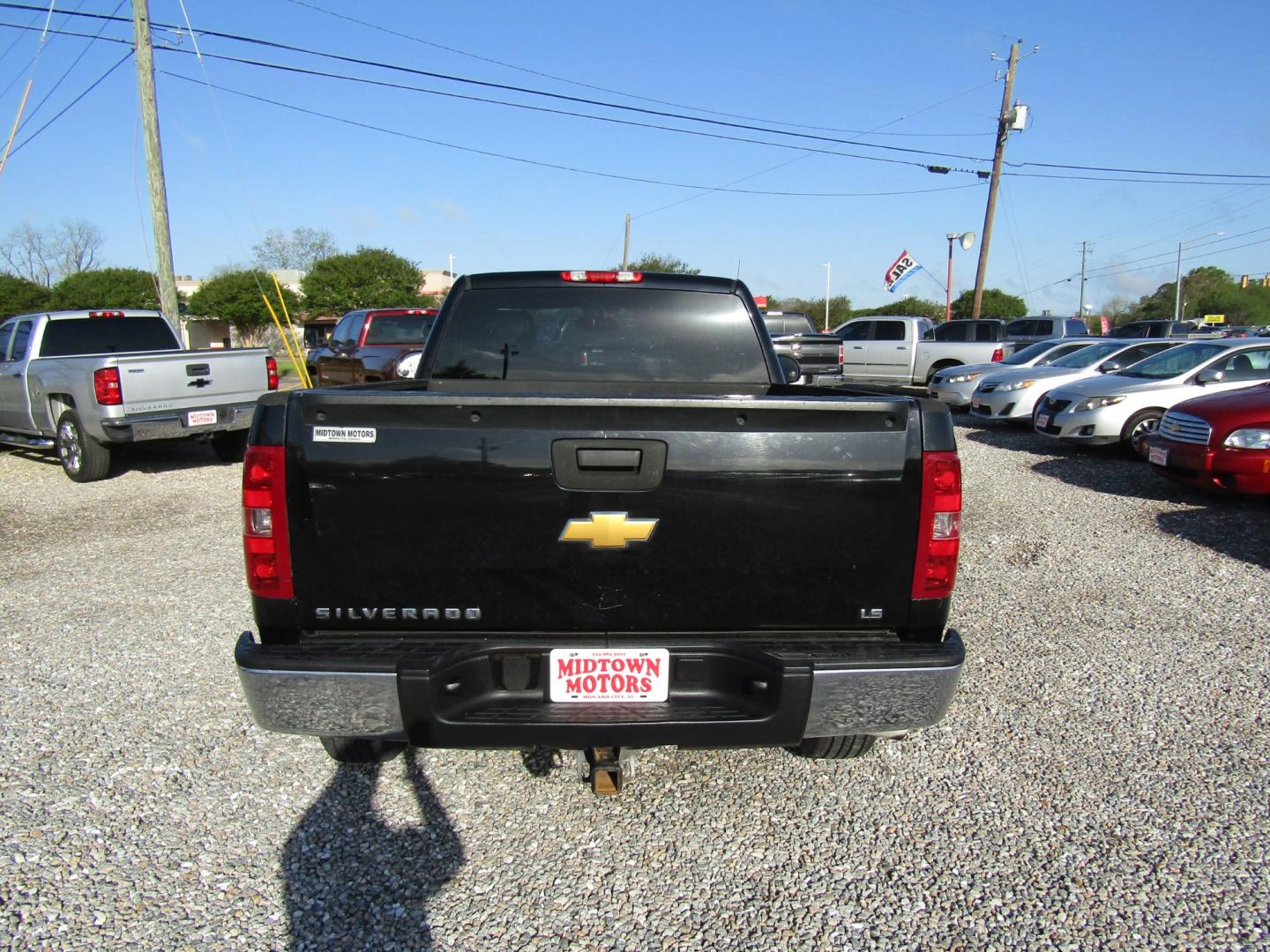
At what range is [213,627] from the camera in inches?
195

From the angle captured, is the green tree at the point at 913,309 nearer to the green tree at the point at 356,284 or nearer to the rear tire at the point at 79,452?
the green tree at the point at 356,284

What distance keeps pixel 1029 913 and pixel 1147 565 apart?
4.66 m

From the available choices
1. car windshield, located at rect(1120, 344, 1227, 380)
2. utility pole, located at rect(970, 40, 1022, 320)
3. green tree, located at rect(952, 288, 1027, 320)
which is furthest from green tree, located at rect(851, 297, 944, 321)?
car windshield, located at rect(1120, 344, 1227, 380)

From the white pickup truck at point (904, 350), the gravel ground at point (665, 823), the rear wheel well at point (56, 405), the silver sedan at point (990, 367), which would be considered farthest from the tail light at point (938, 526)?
the white pickup truck at point (904, 350)

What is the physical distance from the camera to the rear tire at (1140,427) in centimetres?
1047

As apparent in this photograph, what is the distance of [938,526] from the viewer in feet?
8.19

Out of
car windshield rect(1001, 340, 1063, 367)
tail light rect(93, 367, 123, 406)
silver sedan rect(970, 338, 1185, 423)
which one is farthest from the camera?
car windshield rect(1001, 340, 1063, 367)

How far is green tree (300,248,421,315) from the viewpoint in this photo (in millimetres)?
47562

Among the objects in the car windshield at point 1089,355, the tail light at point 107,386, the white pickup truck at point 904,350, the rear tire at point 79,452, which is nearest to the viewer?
the tail light at point 107,386

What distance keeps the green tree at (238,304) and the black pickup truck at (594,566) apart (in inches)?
1864

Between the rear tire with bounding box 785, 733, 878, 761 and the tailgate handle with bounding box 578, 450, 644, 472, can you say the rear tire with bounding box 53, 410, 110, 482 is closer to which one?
the tailgate handle with bounding box 578, 450, 644, 472

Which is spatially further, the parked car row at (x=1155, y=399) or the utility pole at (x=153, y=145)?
the utility pole at (x=153, y=145)

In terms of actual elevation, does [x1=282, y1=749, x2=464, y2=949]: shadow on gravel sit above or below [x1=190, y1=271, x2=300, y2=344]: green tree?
below

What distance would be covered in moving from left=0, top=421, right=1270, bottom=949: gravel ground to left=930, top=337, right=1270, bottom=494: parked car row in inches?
132
